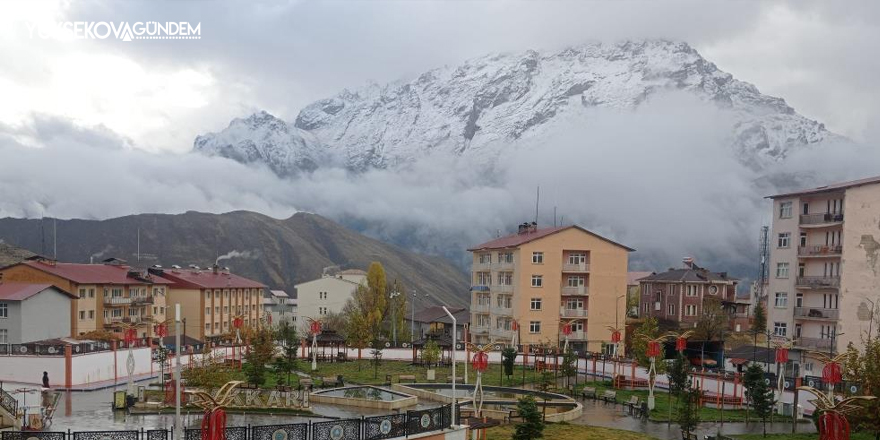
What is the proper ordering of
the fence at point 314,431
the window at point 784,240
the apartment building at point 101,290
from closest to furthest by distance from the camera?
the fence at point 314,431 → the window at point 784,240 → the apartment building at point 101,290

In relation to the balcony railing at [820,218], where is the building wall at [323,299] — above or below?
below

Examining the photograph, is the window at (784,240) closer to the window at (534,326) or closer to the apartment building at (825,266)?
the apartment building at (825,266)

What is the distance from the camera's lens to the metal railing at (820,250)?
58750 mm

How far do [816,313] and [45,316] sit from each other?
57.6 m

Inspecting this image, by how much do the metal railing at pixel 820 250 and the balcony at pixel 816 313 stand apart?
12.9 ft

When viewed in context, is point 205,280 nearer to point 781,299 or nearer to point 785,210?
point 781,299

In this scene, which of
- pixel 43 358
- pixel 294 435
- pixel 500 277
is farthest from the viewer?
pixel 500 277

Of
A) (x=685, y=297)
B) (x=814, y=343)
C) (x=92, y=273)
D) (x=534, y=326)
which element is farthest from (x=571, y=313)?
(x=92, y=273)

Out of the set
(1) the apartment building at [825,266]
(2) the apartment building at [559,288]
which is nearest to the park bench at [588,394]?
(1) the apartment building at [825,266]

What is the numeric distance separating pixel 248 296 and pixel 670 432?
261ft

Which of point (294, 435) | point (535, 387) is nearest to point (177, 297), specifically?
point (535, 387)

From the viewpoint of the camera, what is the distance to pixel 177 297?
93188 millimetres

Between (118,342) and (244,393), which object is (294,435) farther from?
(118,342)

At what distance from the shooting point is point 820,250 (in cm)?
5997
